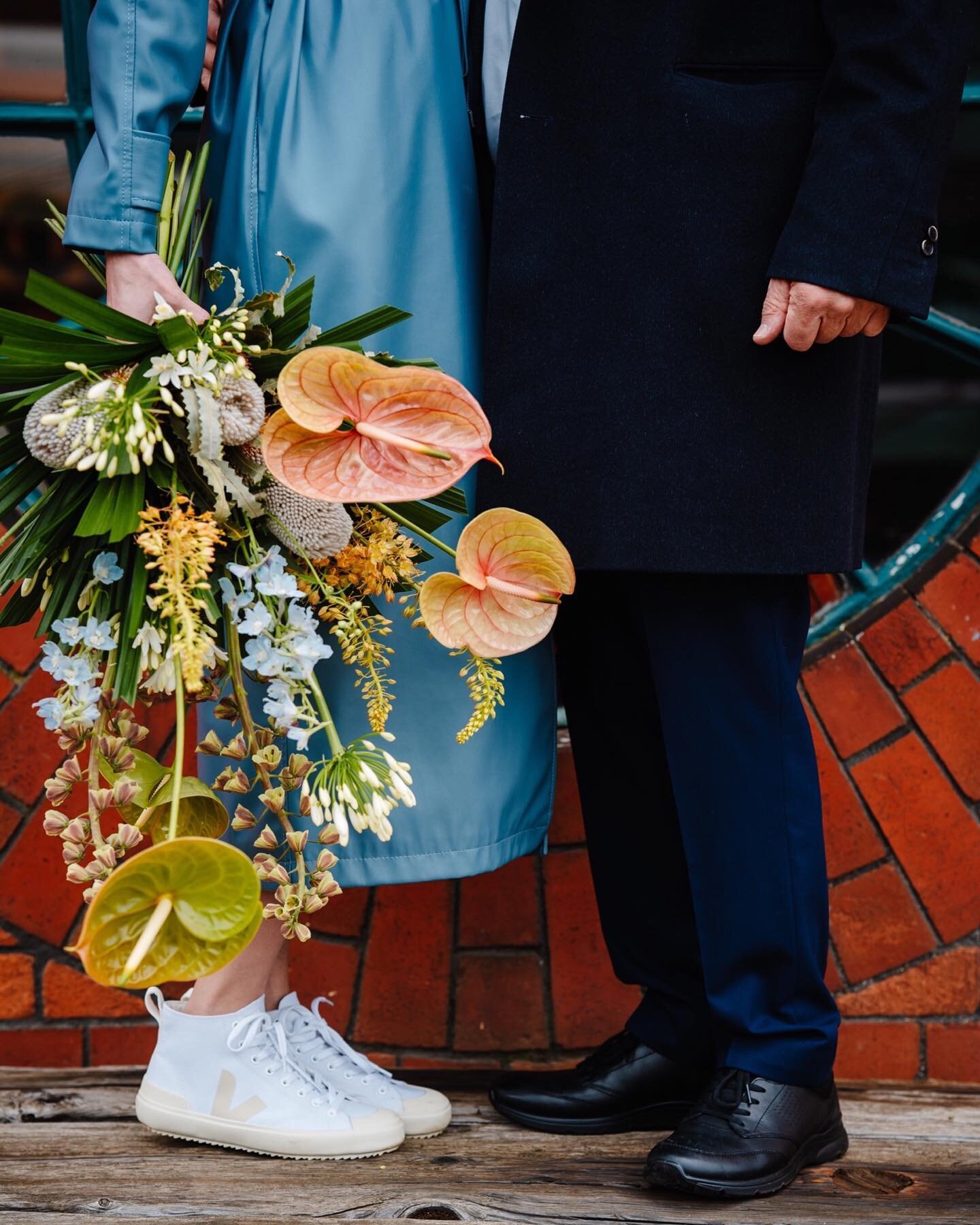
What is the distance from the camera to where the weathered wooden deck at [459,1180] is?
1.02 meters

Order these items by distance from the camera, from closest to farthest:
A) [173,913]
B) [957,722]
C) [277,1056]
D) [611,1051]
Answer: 1. [173,913]
2. [277,1056]
3. [611,1051]
4. [957,722]

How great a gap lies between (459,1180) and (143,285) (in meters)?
0.83

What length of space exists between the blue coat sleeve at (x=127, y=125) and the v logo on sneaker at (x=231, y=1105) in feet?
2.42

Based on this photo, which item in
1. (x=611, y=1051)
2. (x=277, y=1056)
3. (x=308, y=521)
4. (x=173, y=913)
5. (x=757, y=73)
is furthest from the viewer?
(x=611, y=1051)

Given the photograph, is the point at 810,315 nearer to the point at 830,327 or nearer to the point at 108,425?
the point at 830,327

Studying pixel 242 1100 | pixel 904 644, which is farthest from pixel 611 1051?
pixel 904 644

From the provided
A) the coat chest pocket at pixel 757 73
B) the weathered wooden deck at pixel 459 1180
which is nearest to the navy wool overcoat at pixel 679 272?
the coat chest pocket at pixel 757 73

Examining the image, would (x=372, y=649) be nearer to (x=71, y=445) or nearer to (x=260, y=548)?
(x=260, y=548)

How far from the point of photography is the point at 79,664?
0.86 meters

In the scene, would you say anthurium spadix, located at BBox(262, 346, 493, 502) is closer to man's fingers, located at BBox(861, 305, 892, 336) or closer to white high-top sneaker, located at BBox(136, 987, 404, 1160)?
man's fingers, located at BBox(861, 305, 892, 336)

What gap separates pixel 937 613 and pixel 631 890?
54cm

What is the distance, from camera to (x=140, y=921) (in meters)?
0.79

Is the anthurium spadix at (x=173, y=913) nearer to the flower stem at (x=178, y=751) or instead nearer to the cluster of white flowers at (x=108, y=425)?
the flower stem at (x=178, y=751)

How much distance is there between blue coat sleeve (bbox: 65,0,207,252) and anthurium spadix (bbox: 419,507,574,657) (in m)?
0.37
